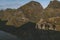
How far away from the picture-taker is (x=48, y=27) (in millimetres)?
199375

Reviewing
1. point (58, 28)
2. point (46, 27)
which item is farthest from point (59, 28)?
point (46, 27)

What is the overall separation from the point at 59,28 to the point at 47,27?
1302 centimetres

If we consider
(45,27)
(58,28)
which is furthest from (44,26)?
(58,28)

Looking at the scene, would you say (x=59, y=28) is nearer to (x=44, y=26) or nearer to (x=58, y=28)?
(x=58, y=28)

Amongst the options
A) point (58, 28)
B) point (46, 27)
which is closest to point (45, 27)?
point (46, 27)

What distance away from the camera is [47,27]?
197 meters

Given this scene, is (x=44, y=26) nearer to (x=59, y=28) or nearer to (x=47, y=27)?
(x=47, y=27)

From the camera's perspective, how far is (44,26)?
653 ft

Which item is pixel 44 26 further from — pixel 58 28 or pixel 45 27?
pixel 58 28

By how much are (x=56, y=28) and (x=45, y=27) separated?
12.0 m

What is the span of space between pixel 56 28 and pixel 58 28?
2.15 meters

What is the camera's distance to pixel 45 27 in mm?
198250

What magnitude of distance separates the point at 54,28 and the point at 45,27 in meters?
10.7

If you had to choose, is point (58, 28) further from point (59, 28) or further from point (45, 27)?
point (45, 27)
